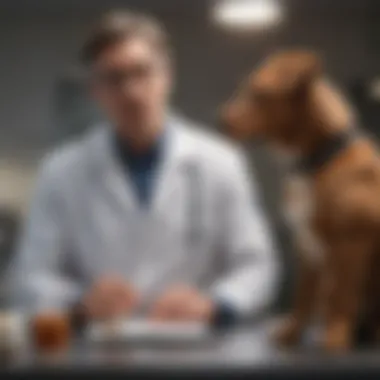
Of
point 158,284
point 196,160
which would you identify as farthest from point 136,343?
point 196,160

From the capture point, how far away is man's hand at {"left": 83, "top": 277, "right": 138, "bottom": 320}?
129cm

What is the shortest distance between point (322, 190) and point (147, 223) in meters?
0.22

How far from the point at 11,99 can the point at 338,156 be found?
1.25 feet

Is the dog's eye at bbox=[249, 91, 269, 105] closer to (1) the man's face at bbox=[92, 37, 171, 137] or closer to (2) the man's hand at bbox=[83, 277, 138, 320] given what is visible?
(1) the man's face at bbox=[92, 37, 171, 137]

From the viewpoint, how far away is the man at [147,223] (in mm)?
1301

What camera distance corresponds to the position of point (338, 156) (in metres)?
1.21

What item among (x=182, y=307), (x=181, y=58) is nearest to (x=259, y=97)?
(x=181, y=58)

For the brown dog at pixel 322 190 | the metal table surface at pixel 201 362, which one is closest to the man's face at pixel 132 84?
the brown dog at pixel 322 190

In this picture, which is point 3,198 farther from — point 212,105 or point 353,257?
point 353,257

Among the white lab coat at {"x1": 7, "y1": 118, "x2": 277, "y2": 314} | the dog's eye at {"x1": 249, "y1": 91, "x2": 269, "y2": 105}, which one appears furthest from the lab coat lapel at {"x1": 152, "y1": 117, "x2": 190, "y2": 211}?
the dog's eye at {"x1": 249, "y1": 91, "x2": 269, "y2": 105}

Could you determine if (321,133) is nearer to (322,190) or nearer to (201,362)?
(322,190)

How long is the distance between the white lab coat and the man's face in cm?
3

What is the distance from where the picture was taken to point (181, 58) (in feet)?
4.33

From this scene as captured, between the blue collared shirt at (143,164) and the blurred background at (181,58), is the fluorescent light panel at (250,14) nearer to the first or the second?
the blurred background at (181,58)
